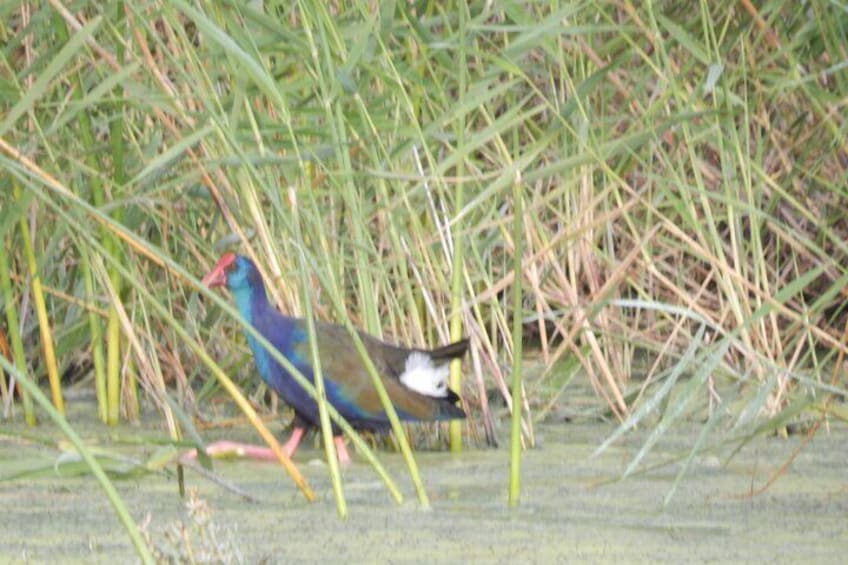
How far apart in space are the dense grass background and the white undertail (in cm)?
10

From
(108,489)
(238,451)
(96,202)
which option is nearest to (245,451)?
(238,451)

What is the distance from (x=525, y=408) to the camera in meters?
3.91

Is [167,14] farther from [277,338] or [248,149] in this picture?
[277,338]

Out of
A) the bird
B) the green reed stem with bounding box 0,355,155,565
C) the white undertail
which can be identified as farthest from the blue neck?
the green reed stem with bounding box 0,355,155,565

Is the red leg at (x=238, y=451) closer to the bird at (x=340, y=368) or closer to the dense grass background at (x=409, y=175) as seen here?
the bird at (x=340, y=368)

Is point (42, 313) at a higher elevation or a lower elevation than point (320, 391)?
higher

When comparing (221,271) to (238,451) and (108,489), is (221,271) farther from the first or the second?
(108,489)

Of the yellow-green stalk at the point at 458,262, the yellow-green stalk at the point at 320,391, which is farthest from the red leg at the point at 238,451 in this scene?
the yellow-green stalk at the point at 320,391

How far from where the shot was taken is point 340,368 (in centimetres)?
382

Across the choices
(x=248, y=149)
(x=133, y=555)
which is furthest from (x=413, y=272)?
(x=133, y=555)

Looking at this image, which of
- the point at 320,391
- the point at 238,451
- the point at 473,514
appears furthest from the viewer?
the point at 238,451

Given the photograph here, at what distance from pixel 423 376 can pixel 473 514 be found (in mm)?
745

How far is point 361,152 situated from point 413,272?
34 cm

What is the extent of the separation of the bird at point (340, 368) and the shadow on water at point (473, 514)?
0.10 m
